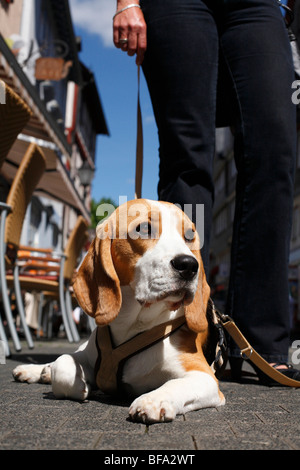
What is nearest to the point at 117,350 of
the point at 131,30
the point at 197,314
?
the point at 197,314

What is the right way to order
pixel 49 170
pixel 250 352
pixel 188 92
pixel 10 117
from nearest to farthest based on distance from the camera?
pixel 250 352 → pixel 188 92 → pixel 10 117 → pixel 49 170

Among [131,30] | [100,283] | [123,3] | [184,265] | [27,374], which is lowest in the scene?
[27,374]

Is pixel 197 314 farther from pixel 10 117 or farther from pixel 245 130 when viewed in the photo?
pixel 10 117

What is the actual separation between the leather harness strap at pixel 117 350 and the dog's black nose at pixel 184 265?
10.1 inches

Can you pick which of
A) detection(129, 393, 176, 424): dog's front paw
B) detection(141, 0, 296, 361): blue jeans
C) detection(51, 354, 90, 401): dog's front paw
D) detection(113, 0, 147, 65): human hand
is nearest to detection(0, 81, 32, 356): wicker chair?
detection(113, 0, 147, 65): human hand

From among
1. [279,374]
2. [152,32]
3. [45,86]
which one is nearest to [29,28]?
[45,86]

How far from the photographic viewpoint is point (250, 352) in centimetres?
268

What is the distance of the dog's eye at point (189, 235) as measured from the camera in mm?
2432

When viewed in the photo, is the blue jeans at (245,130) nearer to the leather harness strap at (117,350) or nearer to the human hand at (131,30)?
the human hand at (131,30)

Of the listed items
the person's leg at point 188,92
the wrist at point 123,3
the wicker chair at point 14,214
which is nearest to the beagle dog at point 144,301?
the person's leg at point 188,92

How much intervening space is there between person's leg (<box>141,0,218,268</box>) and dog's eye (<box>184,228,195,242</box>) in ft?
1.42

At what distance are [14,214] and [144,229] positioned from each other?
2.49m
